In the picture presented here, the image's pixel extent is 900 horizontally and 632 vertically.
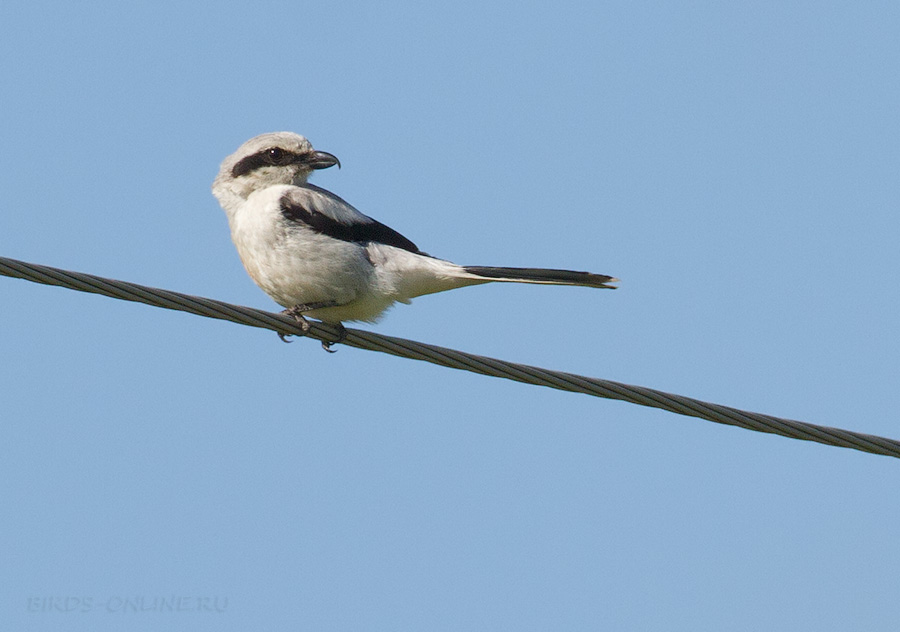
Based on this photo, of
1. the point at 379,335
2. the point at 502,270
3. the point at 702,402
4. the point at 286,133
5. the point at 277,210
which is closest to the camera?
the point at 702,402

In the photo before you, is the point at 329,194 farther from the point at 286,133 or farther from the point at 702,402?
the point at 702,402

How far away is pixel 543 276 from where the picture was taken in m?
6.29

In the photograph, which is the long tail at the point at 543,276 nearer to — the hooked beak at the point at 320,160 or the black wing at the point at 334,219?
the black wing at the point at 334,219

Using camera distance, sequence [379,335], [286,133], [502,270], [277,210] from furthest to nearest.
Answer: [286,133]
[277,210]
[502,270]
[379,335]

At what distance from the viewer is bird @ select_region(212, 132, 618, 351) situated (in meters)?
6.74

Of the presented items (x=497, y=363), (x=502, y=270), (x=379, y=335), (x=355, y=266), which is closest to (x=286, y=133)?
(x=355, y=266)

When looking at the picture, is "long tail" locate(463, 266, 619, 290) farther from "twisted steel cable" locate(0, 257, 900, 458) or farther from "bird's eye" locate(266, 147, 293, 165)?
"bird's eye" locate(266, 147, 293, 165)

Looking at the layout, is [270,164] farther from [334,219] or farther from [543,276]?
[543,276]

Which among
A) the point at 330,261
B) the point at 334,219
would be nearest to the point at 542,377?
the point at 330,261

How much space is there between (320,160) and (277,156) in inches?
11.0

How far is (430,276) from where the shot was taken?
6852 mm

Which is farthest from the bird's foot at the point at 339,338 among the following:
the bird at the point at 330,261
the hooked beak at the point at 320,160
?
the hooked beak at the point at 320,160

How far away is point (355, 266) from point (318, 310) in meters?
0.34

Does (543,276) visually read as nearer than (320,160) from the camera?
Yes
